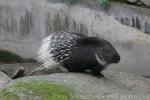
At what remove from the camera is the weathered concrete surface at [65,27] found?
8711 mm

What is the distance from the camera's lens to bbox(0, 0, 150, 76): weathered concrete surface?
8.71m

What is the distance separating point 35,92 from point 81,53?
5.66ft

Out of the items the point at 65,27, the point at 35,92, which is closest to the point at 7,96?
the point at 35,92

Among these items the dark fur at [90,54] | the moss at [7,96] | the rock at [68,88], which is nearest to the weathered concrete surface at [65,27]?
the dark fur at [90,54]

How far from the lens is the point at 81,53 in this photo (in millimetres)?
7020

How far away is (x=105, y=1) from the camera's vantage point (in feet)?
28.2

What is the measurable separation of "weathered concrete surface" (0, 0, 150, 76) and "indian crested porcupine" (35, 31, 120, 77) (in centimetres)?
156

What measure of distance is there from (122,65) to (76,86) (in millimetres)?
3124

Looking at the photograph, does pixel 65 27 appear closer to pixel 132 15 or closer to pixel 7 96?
pixel 132 15

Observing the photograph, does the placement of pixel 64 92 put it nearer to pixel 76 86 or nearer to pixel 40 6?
pixel 76 86

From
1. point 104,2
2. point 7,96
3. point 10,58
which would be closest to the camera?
point 7,96

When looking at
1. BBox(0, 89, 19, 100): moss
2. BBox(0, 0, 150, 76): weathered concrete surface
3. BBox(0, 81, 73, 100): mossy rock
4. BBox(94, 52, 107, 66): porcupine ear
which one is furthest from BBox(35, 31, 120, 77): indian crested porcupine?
BBox(0, 89, 19, 100): moss

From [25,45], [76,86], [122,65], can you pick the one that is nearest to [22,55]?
[25,45]

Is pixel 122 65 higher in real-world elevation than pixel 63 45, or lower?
lower
